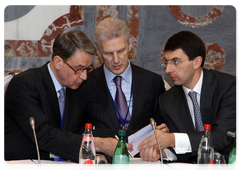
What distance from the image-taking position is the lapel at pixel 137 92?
2781 millimetres

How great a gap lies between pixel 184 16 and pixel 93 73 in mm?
1687

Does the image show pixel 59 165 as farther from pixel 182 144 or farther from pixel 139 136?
pixel 182 144

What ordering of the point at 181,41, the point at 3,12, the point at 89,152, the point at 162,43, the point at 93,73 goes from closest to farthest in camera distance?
the point at 89,152 < the point at 181,41 < the point at 93,73 < the point at 3,12 < the point at 162,43

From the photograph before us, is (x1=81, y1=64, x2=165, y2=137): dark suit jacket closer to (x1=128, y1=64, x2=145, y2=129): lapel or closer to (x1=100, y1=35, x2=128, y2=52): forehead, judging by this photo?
(x1=128, y1=64, x2=145, y2=129): lapel

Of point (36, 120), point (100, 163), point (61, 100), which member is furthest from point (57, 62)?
point (100, 163)

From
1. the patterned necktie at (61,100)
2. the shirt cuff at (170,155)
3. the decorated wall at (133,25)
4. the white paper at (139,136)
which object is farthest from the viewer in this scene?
the decorated wall at (133,25)

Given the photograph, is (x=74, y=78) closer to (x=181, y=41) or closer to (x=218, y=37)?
(x=181, y=41)

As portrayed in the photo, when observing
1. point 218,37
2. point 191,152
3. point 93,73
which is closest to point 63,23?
point 93,73

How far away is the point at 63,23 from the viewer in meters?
3.75

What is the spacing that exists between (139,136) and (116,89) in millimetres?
907

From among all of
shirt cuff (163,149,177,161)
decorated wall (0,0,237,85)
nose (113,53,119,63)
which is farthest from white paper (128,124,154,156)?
decorated wall (0,0,237,85)

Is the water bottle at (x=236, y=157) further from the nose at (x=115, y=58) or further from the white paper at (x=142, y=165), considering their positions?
the nose at (x=115, y=58)

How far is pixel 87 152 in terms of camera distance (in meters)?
1.78

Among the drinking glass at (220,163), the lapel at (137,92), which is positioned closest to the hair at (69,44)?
the lapel at (137,92)
